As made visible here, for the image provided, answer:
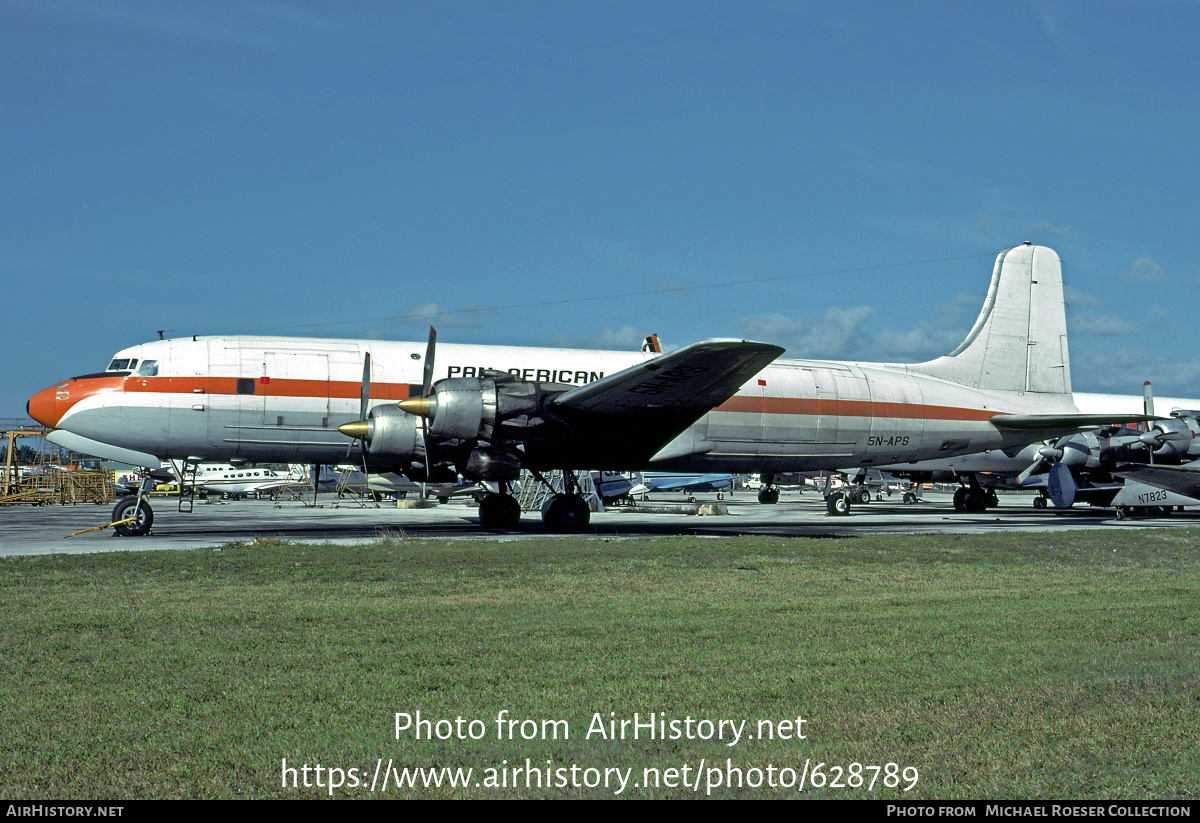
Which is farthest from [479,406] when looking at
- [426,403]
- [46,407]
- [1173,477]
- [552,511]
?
[1173,477]

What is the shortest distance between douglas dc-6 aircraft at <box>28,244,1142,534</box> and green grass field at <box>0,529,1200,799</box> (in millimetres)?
7930

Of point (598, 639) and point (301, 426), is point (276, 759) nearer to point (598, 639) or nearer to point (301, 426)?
point (598, 639)

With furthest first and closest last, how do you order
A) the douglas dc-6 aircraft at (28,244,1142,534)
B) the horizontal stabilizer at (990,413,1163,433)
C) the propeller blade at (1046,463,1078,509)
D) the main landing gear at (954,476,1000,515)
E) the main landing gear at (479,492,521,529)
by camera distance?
the main landing gear at (954,476,1000,515) < the propeller blade at (1046,463,1078,509) < the horizontal stabilizer at (990,413,1163,433) < the main landing gear at (479,492,521,529) < the douglas dc-6 aircraft at (28,244,1142,534)

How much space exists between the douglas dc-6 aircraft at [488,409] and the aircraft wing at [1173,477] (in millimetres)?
11133

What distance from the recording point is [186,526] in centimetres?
2638

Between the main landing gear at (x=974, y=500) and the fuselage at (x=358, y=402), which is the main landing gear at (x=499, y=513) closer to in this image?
the fuselage at (x=358, y=402)

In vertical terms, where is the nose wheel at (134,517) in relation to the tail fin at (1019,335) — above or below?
below

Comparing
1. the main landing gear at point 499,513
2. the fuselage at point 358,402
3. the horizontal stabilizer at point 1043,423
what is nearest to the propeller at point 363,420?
the fuselage at point 358,402

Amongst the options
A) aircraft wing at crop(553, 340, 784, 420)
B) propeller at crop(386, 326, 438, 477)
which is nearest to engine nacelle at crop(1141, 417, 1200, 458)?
aircraft wing at crop(553, 340, 784, 420)

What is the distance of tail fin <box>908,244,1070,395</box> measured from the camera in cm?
2955

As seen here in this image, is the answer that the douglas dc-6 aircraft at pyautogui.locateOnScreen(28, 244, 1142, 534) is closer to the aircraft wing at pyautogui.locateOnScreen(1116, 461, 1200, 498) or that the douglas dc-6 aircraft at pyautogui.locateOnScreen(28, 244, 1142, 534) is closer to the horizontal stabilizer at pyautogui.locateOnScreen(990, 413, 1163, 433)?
the horizontal stabilizer at pyautogui.locateOnScreen(990, 413, 1163, 433)

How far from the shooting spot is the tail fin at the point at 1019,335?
29.5 meters

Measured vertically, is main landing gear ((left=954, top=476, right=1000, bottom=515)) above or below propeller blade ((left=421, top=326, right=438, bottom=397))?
below
